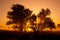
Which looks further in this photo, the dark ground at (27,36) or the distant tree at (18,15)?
the distant tree at (18,15)

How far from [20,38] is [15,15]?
781cm

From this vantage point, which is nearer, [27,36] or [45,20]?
[27,36]

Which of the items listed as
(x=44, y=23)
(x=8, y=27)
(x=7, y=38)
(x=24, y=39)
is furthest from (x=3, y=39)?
(x=44, y=23)

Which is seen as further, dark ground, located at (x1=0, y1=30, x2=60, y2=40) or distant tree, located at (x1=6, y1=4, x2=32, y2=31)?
distant tree, located at (x1=6, y1=4, x2=32, y2=31)

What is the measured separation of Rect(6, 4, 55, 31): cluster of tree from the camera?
139ft

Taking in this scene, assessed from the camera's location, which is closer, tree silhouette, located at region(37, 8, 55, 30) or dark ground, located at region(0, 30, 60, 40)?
dark ground, located at region(0, 30, 60, 40)

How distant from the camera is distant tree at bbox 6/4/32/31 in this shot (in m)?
42.1

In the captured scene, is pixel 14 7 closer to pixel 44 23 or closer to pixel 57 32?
pixel 44 23

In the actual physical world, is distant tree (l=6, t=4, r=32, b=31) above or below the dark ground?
above

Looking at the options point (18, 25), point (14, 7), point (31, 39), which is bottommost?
point (31, 39)

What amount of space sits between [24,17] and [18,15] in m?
1.43

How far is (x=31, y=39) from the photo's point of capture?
3594 cm

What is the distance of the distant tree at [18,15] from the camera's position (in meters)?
42.1

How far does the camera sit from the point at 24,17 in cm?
4316
